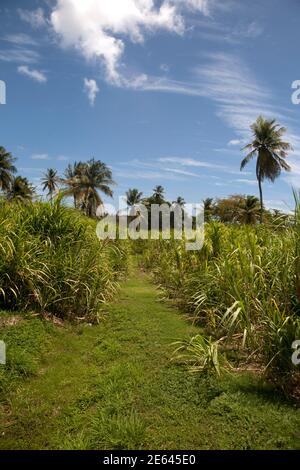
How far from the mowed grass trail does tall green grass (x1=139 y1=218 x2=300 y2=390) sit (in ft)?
1.39

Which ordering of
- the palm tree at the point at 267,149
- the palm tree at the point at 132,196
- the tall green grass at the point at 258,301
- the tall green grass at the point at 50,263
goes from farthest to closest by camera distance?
the palm tree at the point at 132,196, the palm tree at the point at 267,149, the tall green grass at the point at 50,263, the tall green grass at the point at 258,301

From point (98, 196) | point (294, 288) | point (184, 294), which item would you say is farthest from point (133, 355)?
point (98, 196)

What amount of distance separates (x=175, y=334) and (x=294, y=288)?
7.44 ft

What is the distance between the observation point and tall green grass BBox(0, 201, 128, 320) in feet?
18.5

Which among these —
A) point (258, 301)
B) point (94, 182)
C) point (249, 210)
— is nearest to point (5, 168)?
point (94, 182)

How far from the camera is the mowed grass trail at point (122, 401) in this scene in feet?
9.52

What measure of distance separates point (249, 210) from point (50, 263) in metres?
33.0

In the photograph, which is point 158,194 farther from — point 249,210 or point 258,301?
point 258,301

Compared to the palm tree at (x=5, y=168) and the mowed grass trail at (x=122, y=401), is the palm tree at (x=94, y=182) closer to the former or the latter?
the palm tree at (x=5, y=168)

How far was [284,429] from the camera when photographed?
9.79ft

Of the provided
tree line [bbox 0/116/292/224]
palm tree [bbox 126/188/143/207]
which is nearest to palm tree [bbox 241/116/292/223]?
tree line [bbox 0/116/292/224]

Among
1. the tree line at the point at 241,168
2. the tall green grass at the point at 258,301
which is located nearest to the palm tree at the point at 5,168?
the tree line at the point at 241,168

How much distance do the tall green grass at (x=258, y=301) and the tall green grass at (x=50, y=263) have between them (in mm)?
2050

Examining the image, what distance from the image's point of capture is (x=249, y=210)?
120 ft
